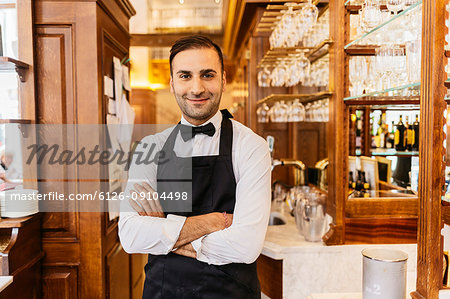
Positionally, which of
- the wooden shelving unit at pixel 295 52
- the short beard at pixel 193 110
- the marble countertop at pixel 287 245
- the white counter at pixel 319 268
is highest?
the wooden shelving unit at pixel 295 52

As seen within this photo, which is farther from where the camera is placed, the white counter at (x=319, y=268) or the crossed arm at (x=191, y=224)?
the white counter at (x=319, y=268)

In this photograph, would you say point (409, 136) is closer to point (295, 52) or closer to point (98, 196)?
point (295, 52)

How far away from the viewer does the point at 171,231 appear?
1526mm

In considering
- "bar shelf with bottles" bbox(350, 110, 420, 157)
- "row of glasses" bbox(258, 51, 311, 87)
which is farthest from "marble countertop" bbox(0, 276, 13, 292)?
"row of glasses" bbox(258, 51, 311, 87)

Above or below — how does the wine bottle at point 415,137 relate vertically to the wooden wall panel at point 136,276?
above

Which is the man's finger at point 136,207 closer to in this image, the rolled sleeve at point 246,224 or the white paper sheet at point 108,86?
the rolled sleeve at point 246,224

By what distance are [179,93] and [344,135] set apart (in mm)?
1085

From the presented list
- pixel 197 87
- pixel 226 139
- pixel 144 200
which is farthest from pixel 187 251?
pixel 197 87

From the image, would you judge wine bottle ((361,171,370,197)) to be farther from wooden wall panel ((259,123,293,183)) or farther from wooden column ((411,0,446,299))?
wooden wall panel ((259,123,293,183))

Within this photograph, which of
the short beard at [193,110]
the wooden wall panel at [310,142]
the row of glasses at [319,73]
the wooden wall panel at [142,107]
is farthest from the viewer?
the wooden wall panel at [142,107]

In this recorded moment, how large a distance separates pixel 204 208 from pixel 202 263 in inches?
9.5

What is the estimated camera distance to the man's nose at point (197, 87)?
61.7 inches

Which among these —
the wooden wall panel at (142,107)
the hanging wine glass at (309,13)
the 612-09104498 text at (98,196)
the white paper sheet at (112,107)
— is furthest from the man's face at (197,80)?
the wooden wall panel at (142,107)

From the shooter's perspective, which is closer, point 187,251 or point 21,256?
point 187,251
